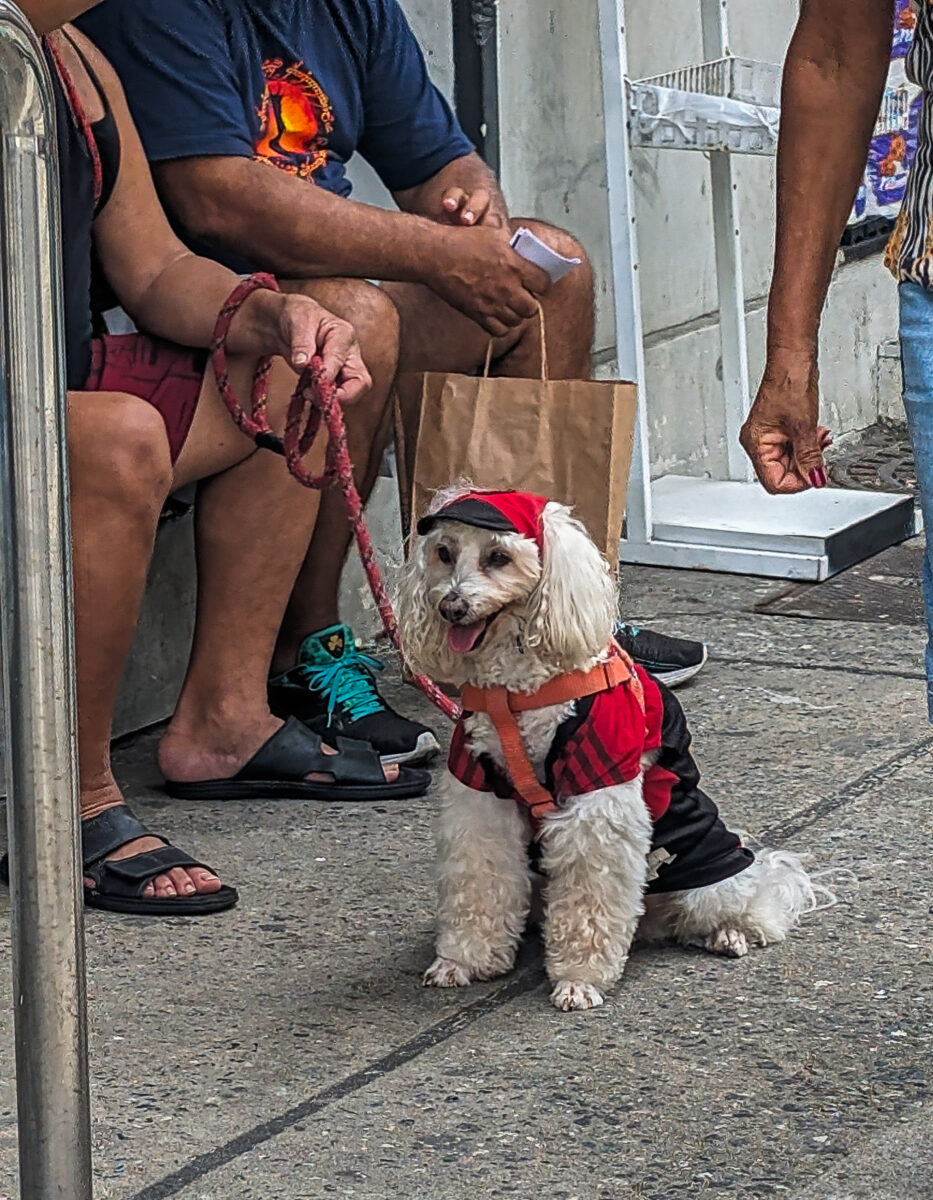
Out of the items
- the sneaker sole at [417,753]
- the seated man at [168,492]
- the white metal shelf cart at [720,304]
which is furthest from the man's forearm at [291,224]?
the white metal shelf cart at [720,304]

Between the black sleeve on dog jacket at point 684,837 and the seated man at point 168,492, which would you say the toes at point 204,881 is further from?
the black sleeve on dog jacket at point 684,837

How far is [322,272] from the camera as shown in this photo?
364 centimetres

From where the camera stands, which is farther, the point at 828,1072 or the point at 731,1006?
the point at 731,1006

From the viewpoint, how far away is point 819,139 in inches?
85.3

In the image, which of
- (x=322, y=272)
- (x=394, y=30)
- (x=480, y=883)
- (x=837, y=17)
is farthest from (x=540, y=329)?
(x=837, y=17)

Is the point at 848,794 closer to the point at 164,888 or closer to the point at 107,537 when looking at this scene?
the point at 164,888

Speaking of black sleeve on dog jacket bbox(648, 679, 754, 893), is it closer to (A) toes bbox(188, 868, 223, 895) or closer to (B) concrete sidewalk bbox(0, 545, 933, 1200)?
(B) concrete sidewalk bbox(0, 545, 933, 1200)

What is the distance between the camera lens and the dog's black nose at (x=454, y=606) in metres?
2.61

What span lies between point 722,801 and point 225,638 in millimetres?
953

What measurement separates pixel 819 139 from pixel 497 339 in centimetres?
175

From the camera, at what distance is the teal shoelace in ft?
12.1

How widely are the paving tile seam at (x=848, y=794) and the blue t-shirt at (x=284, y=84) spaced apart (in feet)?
5.15

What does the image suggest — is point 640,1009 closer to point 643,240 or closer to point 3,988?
point 3,988

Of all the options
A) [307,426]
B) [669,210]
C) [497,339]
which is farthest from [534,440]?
[669,210]
